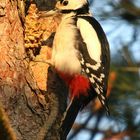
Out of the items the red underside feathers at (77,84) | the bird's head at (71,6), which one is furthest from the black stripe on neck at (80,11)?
the red underside feathers at (77,84)

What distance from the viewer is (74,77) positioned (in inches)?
92.2

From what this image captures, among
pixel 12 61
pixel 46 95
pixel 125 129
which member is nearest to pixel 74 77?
pixel 46 95

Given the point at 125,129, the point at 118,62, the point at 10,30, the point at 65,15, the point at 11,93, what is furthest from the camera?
the point at 118,62

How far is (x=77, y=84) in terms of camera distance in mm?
2322

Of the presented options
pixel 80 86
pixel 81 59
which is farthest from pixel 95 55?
pixel 80 86

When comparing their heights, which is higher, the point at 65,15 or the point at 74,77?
the point at 65,15

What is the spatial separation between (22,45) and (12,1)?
0.22 meters

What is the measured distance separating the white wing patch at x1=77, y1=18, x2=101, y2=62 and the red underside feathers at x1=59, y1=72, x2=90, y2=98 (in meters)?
0.13

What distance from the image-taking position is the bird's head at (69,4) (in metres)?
2.53

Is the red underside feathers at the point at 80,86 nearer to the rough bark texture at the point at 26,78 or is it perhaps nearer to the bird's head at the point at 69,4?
the rough bark texture at the point at 26,78

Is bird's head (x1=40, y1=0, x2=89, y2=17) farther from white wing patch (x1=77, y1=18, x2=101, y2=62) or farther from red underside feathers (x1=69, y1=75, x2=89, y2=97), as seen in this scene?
red underside feathers (x1=69, y1=75, x2=89, y2=97)

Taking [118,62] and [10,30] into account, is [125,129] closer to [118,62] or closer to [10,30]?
[118,62]

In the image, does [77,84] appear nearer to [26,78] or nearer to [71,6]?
[26,78]

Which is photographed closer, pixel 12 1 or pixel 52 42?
pixel 12 1
